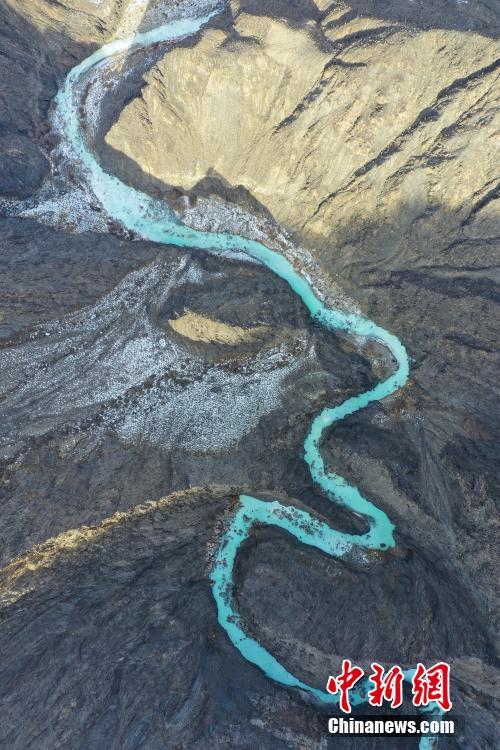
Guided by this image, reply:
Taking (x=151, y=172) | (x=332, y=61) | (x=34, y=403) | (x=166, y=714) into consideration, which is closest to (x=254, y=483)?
(x=166, y=714)

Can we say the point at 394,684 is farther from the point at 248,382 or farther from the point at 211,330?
the point at 211,330

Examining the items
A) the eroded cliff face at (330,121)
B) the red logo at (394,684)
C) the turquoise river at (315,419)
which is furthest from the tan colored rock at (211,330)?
the red logo at (394,684)

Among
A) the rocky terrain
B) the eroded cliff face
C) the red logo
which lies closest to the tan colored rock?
the rocky terrain

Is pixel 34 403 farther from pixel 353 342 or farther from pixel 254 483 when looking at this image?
pixel 353 342

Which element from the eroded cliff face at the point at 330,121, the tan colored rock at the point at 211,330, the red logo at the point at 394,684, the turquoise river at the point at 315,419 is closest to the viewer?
the red logo at the point at 394,684

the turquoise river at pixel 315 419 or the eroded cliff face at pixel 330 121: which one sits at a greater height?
the eroded cliff face at pixel 330 121

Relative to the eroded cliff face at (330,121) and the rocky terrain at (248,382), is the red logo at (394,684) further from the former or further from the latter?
the eroded cliff face at (330,121)

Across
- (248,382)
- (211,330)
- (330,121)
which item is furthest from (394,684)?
(330,121)
